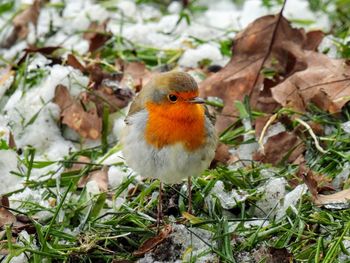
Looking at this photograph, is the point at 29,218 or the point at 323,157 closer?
the point at 29,218

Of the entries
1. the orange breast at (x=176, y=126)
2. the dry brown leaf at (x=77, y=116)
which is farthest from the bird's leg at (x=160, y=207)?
the dry brown leaf at (x=77, y=116)

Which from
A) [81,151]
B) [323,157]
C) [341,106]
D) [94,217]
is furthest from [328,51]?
[94,217]

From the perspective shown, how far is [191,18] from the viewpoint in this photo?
18.7 feet

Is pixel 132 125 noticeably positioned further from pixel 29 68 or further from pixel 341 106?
pixel 29 68

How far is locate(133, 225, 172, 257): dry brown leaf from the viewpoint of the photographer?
3.20m

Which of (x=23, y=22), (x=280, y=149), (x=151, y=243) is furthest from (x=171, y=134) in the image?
(x=23, y=22)

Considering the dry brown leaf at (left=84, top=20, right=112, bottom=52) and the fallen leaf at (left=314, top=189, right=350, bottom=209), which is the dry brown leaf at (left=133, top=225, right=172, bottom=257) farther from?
the dry brown leaf at (left=84, top=20, right=112, bottom=52)

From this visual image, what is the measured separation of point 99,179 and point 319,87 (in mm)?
1245

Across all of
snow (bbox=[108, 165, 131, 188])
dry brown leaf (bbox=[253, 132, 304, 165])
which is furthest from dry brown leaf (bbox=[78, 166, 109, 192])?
dry brown leaf (bbox=[253, 132, 304, 165])

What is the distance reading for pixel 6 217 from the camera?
3473mm

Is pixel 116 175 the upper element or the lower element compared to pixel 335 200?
lower

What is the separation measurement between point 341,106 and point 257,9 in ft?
5.44

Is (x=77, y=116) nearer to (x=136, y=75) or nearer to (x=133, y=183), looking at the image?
(x=136, y=75)

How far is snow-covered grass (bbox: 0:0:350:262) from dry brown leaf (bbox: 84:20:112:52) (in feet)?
0.12
